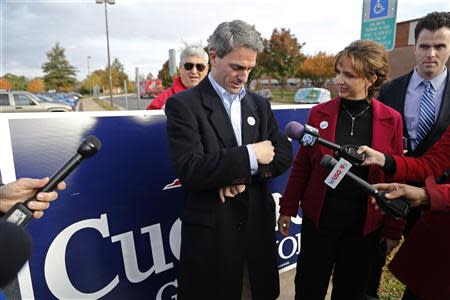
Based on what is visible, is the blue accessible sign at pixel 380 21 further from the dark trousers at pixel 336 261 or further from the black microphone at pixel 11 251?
the black microphone at pixel 11 251

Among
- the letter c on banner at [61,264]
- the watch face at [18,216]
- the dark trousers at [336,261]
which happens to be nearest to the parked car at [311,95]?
the dark trousers at [336,261]

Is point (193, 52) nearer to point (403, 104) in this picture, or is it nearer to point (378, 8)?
point (403, 104)

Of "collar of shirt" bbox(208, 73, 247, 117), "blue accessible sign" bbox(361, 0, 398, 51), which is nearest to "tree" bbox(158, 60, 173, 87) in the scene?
"blue accessible sign" bbox(361, 0, 398, 51)

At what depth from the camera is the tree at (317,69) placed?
3759 cm

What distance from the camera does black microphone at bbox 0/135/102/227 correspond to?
1.00m

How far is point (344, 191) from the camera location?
6.30 ft

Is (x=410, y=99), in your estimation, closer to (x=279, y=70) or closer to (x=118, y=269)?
(x=118, y=269)

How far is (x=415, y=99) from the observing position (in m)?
2.48

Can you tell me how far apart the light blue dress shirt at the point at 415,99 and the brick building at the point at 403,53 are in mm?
17266

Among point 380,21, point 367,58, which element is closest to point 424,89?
point 367,58

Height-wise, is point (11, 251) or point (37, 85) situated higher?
point (37, 85)

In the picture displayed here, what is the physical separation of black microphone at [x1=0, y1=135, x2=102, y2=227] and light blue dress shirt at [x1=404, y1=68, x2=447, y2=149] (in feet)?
7.92

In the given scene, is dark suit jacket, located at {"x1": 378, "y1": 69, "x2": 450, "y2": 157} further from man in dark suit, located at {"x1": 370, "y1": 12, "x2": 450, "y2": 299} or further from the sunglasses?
the sunglasses

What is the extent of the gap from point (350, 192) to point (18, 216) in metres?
1.75
